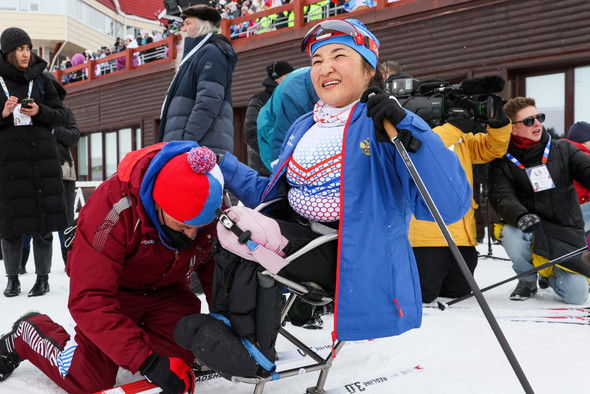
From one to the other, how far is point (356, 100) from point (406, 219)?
A: 1.64 ft

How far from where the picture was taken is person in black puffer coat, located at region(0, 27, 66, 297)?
145 inches

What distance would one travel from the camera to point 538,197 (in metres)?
3.81

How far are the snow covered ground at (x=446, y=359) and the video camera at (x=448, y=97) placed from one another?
111 cm

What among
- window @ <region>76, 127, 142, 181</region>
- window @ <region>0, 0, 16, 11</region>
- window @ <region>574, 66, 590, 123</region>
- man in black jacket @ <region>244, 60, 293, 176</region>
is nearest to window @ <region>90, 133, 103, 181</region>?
window @ <region>76, 127, 142, 181</region>

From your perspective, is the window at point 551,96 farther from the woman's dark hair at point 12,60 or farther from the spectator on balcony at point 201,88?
the woman's dark hair at point 12,60

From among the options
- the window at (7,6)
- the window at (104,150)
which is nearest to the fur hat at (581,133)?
the window at (104,150)

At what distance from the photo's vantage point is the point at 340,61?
1.89 meters

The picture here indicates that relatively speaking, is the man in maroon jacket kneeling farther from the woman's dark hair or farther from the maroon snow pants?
the woman's dark hair

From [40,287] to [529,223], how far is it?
142 inches

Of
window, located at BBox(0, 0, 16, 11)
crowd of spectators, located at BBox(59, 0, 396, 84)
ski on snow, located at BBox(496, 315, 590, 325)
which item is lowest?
ski on snow, located at BBox(496, 315, 590, 325)

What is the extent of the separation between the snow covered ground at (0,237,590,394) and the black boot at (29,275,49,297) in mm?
216

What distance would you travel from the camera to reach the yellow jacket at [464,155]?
362cm

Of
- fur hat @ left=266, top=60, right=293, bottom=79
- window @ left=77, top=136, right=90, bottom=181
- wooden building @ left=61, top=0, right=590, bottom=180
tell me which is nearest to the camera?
fur hat @ left=266, top=60, right=293, bottom=79

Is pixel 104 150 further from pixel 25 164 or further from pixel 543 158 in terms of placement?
pixel 543 158
